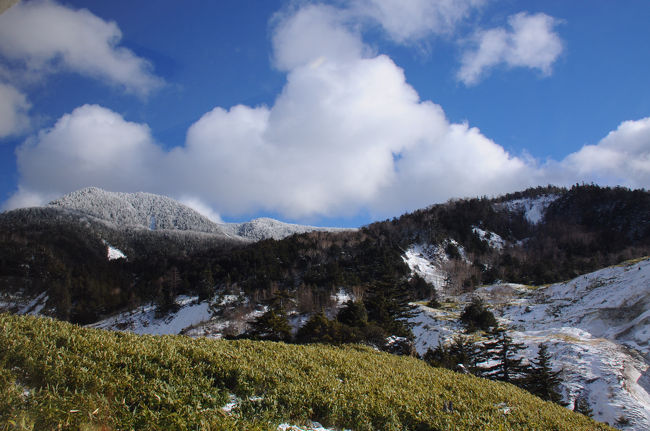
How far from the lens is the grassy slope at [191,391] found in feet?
15.3

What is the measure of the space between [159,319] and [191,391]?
88.7m

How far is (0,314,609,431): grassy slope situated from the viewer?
15.3 ft

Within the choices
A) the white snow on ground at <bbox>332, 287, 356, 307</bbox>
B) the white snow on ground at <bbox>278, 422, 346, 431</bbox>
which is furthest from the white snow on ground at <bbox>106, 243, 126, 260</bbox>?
the white snow on ground at <bbox>278, 422, 346, 431</bbox>

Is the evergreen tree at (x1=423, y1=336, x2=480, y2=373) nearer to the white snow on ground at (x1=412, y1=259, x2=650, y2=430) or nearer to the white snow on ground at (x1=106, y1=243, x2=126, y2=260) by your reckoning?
the white snow on ground at (x1=412, y1=259, x2=650, y2=430)

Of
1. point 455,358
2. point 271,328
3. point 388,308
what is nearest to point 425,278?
point 388,308

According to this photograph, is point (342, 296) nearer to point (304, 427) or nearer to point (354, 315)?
point (354, 315)

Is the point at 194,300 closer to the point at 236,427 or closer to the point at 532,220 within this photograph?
the point at 236,427

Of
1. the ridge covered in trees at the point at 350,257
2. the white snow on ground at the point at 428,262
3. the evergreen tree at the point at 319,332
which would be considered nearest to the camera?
the evergreen tree at the point at 319,332

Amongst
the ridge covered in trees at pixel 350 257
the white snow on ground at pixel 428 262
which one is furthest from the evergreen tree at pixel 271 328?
the white snow on ground at pixel 428 262

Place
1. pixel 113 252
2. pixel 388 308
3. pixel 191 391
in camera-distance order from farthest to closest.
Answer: pixel 113 252
pixel 388 308
pixel 191 391

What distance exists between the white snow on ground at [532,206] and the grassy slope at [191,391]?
180613 mm

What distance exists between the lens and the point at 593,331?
3731 centimetres

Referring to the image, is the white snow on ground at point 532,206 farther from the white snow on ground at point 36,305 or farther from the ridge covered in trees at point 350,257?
the white snow on ground at point 36,305

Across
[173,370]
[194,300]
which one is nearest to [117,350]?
[173,370]
